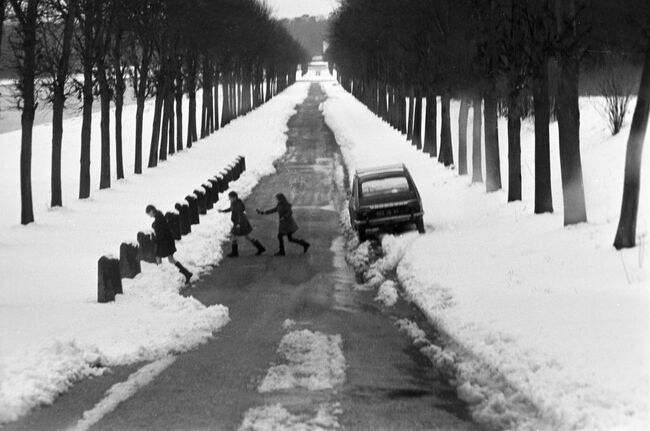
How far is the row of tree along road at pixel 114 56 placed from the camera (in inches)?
965

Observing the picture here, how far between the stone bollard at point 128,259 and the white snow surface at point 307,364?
498 centimetres

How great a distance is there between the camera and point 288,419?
7.96 meters

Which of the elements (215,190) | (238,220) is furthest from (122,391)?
(215,190)

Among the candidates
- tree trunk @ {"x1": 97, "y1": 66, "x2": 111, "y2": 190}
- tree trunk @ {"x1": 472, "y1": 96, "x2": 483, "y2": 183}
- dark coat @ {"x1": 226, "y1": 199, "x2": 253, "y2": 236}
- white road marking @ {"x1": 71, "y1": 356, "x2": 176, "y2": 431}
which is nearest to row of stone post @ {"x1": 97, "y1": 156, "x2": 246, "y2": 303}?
dark coat @ {"x1": 226, "y1": 199, "x2": 253, "y2": 236}

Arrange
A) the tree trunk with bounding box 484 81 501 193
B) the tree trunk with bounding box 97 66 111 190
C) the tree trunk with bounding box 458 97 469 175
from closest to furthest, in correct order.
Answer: the tree trunk with bounding box 484 81 501 193 → the tree trunk with bounding box 97 66 111 190 → the tree trunk with bounding box 458 97 469 175

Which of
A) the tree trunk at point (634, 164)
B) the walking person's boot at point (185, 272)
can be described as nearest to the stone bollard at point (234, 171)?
the walking person's boot at point (185, 272)

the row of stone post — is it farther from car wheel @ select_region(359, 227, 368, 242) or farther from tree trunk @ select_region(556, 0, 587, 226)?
tree trunk @ select_region(556, 0, 587, 226)

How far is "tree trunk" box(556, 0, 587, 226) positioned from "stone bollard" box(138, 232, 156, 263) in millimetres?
7894

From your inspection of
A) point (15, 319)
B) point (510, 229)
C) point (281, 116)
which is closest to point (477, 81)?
point (510, 229)

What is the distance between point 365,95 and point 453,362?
87.1 metres

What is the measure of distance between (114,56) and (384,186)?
15.7 metres

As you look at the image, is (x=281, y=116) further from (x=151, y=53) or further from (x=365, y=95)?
(x=151, y=53)

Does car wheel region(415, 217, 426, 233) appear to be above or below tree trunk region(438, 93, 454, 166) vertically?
below

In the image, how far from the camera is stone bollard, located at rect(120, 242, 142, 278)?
15.9 metres
